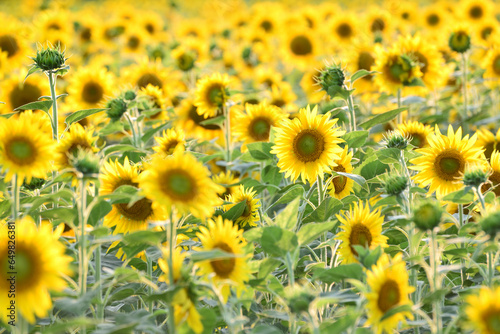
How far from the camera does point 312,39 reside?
514 cm

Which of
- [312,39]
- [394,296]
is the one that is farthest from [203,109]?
[312,39]

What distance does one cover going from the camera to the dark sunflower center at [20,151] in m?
1.56

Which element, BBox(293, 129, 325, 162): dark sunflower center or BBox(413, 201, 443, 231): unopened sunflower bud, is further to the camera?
BBox(293, 129, 325, 162): dark sunflower center

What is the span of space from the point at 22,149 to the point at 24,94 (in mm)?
1885

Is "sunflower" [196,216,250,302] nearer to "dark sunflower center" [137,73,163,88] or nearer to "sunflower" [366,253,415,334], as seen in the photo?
"sunflower" [366,253,415,334]

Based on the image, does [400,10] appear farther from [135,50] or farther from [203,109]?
[203,109]

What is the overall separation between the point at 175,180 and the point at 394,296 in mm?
621

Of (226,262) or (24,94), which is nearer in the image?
(226,262)

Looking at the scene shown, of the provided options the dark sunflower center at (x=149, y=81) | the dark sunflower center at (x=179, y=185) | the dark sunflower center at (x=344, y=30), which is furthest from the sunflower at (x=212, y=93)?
the dark sunflower center at (x=344, y=30)

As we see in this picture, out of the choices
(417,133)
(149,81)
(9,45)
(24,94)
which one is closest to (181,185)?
(417,133)

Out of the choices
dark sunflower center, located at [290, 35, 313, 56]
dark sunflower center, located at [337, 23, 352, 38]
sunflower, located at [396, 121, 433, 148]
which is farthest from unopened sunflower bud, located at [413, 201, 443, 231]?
dark sunflower center, located at [337, 23, 352, 38]

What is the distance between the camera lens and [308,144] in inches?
81.2

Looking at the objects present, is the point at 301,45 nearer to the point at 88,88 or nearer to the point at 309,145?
the point at 88,88

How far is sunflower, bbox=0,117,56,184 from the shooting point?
155cm
